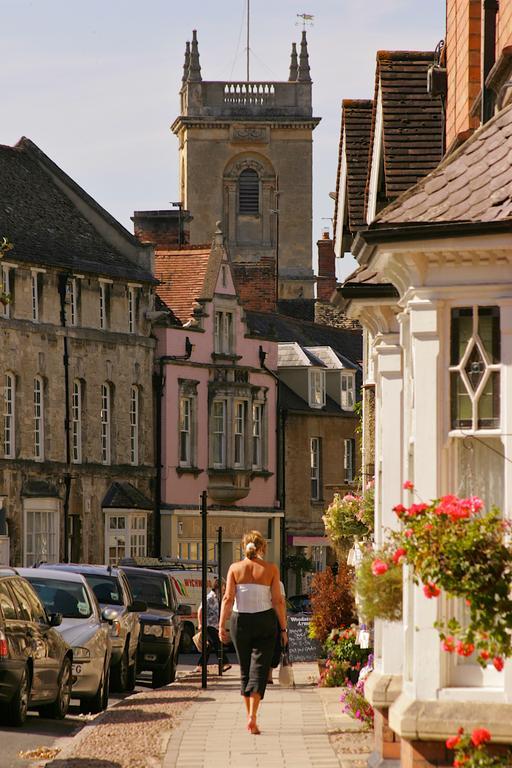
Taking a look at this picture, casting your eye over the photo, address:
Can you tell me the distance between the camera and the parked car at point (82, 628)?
2355 centimetres

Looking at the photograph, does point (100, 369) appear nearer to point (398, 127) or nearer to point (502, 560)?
point (398, 127)

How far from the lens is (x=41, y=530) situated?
58.0m

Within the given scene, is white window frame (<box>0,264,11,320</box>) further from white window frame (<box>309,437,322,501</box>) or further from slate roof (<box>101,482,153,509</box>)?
white window frame (<box>309,437,322,501</box>)

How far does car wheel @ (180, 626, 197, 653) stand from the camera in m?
46.1

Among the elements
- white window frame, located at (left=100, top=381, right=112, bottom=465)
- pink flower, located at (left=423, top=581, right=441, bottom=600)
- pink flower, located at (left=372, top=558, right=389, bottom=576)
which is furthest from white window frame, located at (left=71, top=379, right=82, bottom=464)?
pink flower, located at (left=423, top=581, right=441, bottom=600)

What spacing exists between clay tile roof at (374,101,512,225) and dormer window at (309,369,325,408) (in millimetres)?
59010

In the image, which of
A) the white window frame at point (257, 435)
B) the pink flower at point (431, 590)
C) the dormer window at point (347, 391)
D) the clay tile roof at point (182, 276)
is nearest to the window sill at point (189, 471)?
the white window frame at point (257, 435)

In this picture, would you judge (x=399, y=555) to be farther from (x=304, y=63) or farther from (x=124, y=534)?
(x=304, y=63)

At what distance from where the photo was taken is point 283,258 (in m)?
116

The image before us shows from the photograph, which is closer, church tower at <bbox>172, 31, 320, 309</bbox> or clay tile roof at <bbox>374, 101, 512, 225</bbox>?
clay tile roof at <bbox>374, 101, 512, 225</bbox>

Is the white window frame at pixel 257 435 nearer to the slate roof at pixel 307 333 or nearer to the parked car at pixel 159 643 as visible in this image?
the slate roof at pixel 307 333

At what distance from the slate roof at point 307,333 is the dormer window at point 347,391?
2408mm

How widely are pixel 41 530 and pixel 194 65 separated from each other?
66029 mm

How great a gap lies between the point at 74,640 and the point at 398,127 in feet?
22.8
